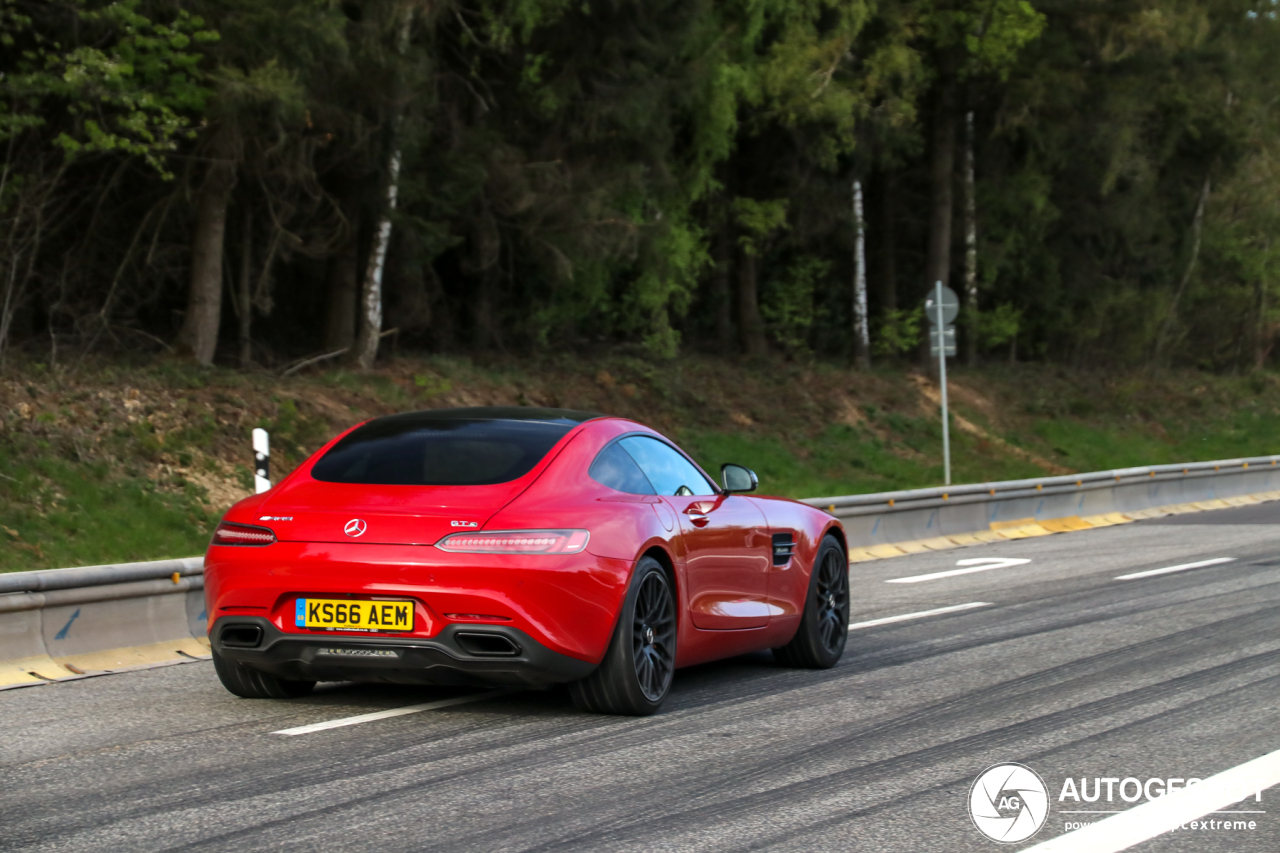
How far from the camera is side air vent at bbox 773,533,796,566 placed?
8.79 metres

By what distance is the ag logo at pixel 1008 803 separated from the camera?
203 inches

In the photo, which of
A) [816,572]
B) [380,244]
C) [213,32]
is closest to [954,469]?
[380,244]

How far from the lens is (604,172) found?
86.2ft

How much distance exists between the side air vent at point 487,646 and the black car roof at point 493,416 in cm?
134

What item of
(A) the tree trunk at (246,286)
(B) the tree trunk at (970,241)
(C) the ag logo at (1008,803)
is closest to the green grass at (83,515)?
(A) the tree trunk at (246,286)

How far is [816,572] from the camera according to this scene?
9.27m

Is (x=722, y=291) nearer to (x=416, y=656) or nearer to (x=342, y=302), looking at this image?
(x=342, y=302)

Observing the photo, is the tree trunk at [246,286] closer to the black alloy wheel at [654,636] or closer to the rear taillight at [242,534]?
the rear taillight at [242,534]

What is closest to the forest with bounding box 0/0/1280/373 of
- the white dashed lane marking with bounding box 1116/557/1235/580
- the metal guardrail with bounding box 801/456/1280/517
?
the metal guardrail with bounding box 801/456/1280/517

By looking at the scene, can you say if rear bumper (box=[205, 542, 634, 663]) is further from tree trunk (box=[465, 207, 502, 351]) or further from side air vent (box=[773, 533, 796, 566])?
tree trunk (box=[465, 207, 502, 351])

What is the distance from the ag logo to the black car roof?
278cm

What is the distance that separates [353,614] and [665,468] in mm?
2053

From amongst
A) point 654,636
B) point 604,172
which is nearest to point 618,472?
point 654,636

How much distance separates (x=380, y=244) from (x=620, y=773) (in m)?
19.1
